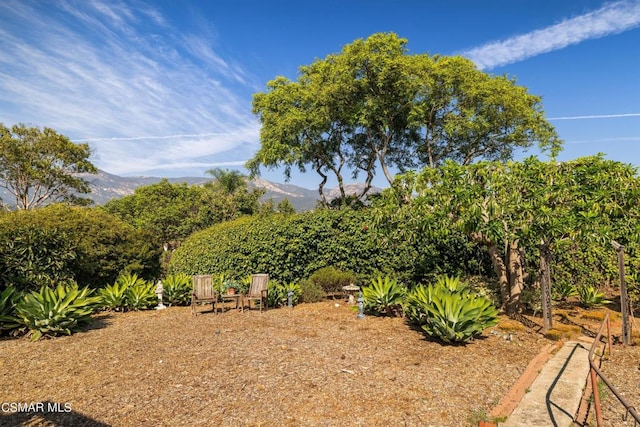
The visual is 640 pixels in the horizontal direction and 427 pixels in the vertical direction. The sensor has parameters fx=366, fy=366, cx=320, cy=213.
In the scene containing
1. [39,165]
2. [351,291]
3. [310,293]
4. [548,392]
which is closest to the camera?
[548,392]

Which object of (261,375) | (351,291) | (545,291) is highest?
(545,291)

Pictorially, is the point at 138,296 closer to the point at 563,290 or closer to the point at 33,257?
the point at 33,257

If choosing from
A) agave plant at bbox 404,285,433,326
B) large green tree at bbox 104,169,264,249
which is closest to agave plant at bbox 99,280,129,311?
agave plant at bbox 404,285,433,326

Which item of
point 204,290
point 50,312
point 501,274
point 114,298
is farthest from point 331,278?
point 50,312

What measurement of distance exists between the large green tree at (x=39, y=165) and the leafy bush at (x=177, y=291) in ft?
82.9

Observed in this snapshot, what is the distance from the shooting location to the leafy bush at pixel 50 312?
6734 millimetres

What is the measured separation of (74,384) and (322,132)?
65.4 feet

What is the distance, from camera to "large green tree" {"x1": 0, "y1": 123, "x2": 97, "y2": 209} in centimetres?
2745

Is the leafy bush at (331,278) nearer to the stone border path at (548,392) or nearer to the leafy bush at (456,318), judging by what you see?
the leafy bush at (456,318)

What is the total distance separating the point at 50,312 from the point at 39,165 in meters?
28.1

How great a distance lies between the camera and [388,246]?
10.3 meters

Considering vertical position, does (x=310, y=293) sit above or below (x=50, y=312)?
below

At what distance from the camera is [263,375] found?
482cm

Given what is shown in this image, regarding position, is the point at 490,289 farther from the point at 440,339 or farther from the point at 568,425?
the point at 568,425
